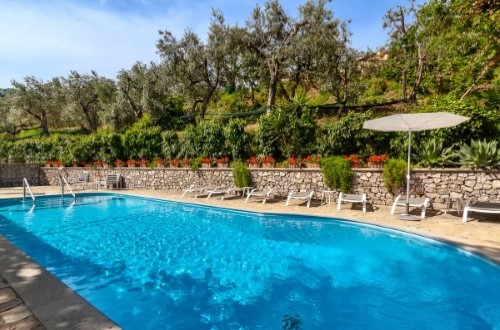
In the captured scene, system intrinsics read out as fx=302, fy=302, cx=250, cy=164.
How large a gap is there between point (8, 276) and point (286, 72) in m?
18.6

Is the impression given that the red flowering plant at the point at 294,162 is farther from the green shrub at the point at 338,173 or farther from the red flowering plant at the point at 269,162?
the green shrub at the point at 338,173

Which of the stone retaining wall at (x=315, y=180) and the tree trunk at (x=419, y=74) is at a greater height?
the tree trunk at (x=419, y=74)

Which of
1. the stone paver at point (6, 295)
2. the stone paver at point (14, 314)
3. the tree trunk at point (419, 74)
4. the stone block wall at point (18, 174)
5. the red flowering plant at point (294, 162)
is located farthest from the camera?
the stone block wall at point (18, 174)

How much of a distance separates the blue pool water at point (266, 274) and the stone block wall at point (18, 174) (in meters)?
13.8

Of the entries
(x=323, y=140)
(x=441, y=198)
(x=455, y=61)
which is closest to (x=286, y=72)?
(x=323, y=140)

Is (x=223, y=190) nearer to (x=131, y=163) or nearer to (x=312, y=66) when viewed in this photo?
(x=131, y=163)

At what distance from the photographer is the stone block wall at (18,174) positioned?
2062 centimetres

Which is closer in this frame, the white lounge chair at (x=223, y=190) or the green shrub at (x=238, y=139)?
the white lounge chair at (x=223, y=190)

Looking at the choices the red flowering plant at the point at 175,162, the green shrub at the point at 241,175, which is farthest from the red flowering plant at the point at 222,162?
the red flowering plant at the point at 175,162

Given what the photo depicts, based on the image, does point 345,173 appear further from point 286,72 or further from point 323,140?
point 286,72

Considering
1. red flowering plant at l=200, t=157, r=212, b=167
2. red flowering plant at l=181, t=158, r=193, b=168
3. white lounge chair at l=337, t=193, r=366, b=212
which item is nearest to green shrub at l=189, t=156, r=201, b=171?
red flowering plant at l=200, t=157, r=212, b=167

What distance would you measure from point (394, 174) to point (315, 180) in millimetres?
2951

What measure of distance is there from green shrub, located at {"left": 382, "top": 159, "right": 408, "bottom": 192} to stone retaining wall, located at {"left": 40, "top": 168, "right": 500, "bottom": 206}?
0.30m

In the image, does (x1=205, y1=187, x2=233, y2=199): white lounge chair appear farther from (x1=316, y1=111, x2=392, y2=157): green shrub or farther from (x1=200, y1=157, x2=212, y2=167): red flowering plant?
(x1=316, y1=111, x2=392, y2=157): green shrub
